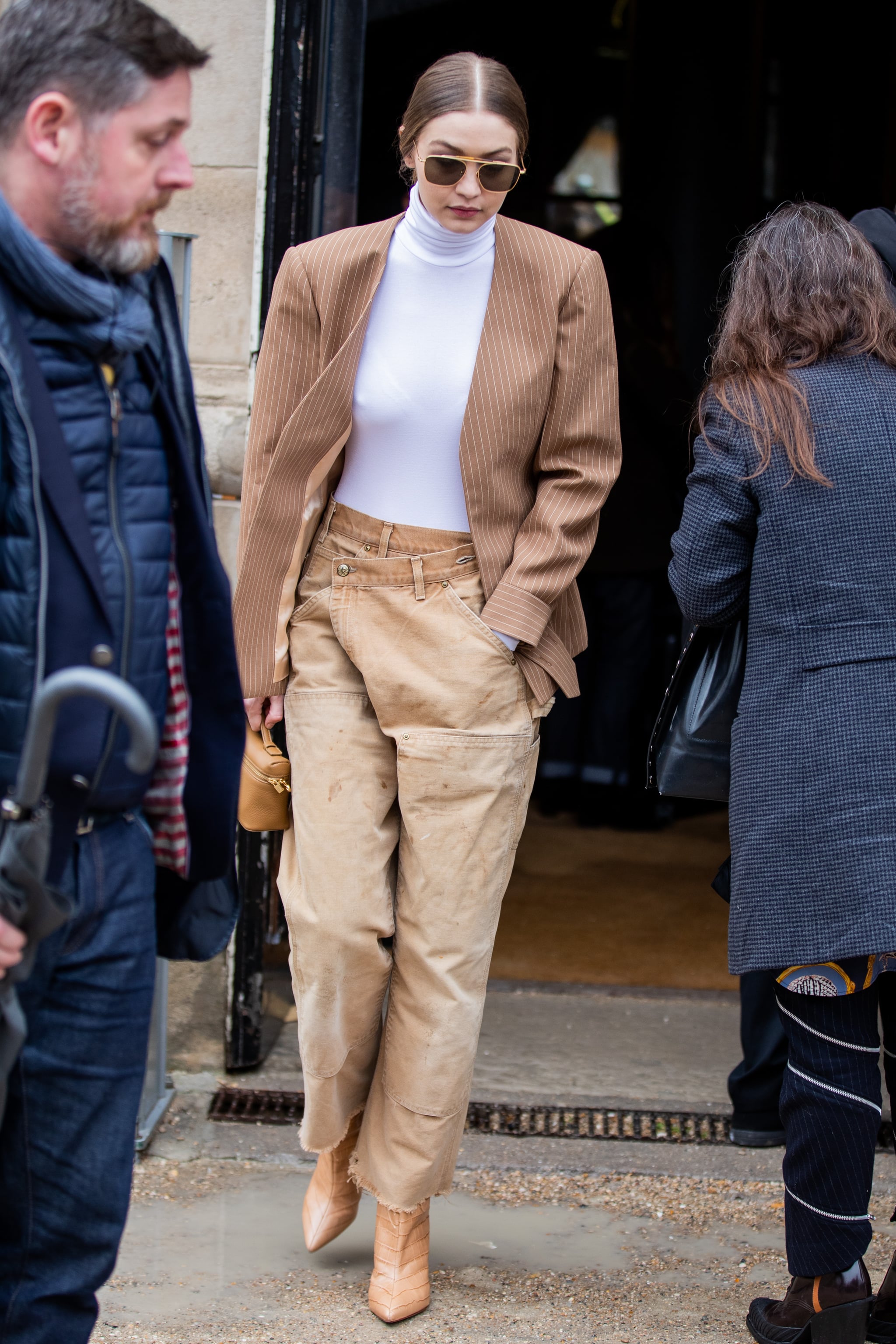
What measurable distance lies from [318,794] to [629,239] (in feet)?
16.3

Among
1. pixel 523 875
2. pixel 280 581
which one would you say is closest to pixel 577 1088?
pixel 280 581

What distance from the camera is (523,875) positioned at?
6066mm

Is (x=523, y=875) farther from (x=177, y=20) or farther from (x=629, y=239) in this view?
(x=177, y=20)

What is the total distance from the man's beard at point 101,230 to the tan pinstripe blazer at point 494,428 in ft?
3.10

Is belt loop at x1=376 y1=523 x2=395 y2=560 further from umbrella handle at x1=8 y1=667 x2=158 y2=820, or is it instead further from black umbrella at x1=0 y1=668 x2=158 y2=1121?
umbrella handle at x1=8 y1=667 x2=158 y2=820

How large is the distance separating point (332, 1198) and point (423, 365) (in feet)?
5.09

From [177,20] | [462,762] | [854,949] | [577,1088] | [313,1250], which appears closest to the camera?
[854,949]

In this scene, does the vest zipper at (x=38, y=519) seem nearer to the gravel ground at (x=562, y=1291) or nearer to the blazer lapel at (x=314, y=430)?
the blazer lapel at (x=314, y=430)

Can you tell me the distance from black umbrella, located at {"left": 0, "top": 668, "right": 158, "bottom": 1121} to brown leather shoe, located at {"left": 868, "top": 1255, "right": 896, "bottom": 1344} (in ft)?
5.63

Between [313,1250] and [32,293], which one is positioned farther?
[313,1250]

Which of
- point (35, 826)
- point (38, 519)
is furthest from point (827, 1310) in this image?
point (38, 519)

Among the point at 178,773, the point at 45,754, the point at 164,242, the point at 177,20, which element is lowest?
the point at 178,773

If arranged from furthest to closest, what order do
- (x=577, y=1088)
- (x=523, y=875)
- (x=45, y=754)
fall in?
1. (x=523, y=875)
2. (x=577, y=1088)
3. (x=45, y=754)

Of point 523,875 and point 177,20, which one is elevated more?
point 177,20
